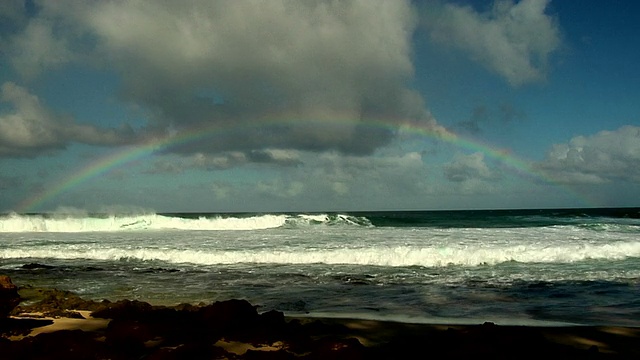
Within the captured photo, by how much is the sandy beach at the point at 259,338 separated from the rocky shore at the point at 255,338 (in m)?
0.01

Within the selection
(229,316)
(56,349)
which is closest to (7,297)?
(56,349)

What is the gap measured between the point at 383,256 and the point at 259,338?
10.9m

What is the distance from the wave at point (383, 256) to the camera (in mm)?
15289

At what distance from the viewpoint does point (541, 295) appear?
9398 mm

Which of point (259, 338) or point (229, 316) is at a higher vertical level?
point (229, 316)

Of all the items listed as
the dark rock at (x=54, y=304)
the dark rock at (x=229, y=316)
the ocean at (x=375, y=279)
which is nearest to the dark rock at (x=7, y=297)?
the dark rock at (x=54, y=304)

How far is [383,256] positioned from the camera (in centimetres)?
1576

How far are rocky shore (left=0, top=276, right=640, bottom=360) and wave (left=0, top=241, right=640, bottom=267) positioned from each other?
342 inches

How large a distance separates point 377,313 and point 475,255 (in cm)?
897

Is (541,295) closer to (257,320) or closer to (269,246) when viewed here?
(257,320)

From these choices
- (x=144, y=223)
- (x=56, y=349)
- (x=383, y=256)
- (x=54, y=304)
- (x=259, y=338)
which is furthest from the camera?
(x=144, y=223)

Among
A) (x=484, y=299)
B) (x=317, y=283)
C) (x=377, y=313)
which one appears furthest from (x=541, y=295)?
(x=317, y=283)

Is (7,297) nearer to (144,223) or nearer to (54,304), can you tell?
(54,304)

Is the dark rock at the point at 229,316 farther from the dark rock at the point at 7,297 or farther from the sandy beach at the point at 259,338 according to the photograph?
the dark rock at the point at 7,297
